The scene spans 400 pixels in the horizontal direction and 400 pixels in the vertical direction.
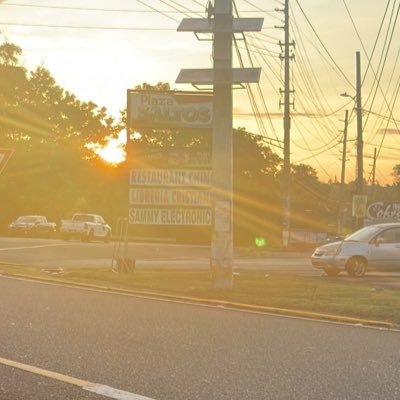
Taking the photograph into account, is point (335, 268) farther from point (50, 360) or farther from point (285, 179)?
point (285, 179)

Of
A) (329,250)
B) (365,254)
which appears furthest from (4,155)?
(365,254)

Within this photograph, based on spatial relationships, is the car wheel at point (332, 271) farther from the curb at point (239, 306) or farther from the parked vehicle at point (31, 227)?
the parked vehicle at point (31, 227)

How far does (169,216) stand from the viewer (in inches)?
947

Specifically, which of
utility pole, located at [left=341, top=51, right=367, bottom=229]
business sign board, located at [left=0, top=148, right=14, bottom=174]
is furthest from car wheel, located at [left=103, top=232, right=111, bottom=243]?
business sign board, located at [left=0, top=148, right=14, bottom=174]

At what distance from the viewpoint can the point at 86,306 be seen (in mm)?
14414

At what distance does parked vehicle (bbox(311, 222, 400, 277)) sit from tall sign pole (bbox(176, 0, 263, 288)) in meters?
7.60

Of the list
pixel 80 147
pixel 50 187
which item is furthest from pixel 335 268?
pixel 80 147

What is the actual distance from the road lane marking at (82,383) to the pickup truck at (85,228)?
4606cm

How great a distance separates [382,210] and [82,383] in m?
54.1

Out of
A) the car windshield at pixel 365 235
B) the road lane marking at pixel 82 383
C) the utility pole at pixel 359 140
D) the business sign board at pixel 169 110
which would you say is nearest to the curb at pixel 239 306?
the business sign board at pixel 169 110

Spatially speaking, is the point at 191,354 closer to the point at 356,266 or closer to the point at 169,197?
the point at 169,197

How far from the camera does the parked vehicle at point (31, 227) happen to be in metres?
58.2

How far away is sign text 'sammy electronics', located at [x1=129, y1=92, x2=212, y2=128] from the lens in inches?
908

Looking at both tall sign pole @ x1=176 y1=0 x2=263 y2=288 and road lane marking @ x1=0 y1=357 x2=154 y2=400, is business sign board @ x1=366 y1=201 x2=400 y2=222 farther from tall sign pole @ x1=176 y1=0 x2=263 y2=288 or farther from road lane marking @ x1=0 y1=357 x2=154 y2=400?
road lane marking @ x1=0 y1=357 x2=154 y2=400
